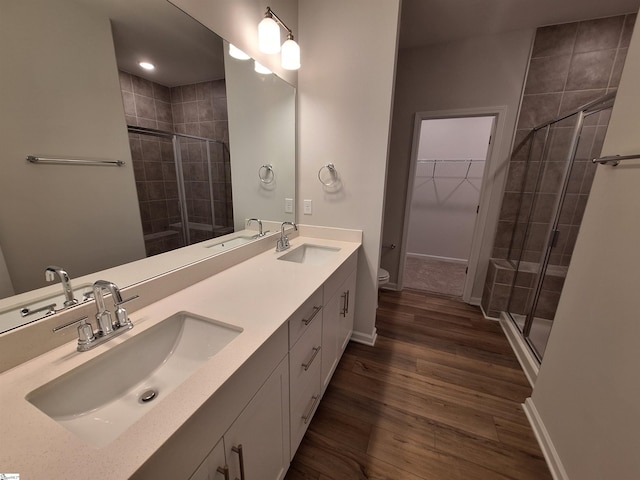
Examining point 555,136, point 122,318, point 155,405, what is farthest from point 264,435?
point 555,136

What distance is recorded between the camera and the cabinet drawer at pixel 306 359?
109 centimetres

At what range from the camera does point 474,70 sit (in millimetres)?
2418

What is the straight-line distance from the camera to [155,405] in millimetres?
604

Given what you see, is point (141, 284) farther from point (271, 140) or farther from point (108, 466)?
point (271, 140)

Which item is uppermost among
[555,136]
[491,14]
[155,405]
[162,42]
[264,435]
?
[491,14]

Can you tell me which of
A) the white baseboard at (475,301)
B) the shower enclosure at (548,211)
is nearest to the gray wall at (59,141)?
the shower enclosure at (548,211)

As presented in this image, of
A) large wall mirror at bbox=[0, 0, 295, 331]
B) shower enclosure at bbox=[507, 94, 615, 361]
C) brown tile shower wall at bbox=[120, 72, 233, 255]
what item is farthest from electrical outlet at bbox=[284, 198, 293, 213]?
shower enclosure at bbox=[507, 94, 615, 361]

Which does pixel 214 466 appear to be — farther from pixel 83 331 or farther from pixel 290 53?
pixel 290 53

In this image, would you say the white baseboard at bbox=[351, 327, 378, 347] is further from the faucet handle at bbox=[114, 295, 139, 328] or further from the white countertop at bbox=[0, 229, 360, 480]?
the faucet handle at bbox=[114, 295, 139, 328]

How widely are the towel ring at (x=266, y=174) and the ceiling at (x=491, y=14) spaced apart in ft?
5.42

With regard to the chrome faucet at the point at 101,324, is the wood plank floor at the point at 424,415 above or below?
below

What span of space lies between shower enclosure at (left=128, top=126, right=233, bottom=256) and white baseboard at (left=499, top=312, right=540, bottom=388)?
229 cm

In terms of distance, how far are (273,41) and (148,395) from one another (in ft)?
5.72

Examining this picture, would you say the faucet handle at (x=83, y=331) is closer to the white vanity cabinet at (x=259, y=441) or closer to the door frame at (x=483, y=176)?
the white vanity cabinet at (x=259, y=441)
